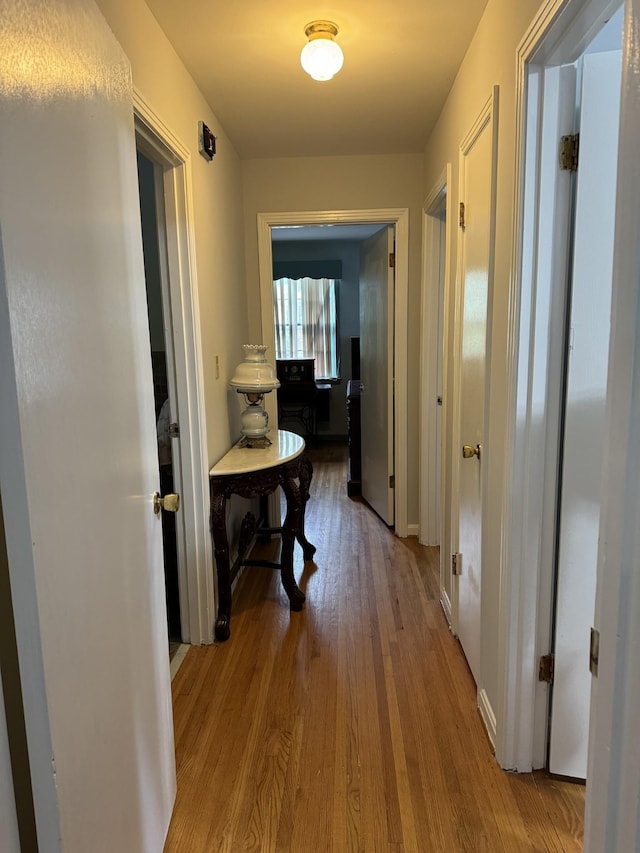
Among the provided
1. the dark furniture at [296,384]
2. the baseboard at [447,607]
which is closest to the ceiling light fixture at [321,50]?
the baseboard at [447,607]

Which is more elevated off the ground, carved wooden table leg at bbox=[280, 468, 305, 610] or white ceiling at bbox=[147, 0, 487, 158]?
white ceiling at bbox=[147, 0, 487, 158]

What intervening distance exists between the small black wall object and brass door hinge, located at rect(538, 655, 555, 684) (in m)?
2.33

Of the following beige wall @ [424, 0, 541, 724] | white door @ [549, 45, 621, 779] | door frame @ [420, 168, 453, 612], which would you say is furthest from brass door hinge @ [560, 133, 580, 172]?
door frame @ [420, 168, 453, 612]

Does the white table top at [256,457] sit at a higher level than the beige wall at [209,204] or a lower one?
lower

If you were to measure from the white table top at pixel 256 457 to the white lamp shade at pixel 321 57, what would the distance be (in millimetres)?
1525

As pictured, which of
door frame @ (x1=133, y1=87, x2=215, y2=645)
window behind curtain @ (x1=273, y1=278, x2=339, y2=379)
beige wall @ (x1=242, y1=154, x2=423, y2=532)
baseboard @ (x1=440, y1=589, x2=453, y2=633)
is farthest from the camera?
window behind curtain @ (x1=273, y1=278, x2=339, y2=379)

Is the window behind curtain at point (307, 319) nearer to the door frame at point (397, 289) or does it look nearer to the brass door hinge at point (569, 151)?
the door frame at point (397, 289)

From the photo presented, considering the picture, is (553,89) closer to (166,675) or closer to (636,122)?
(636,122)

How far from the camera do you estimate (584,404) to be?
1.44 m

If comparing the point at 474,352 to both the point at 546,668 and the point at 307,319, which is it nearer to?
the point at 546,668

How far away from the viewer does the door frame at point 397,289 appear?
3283 mm

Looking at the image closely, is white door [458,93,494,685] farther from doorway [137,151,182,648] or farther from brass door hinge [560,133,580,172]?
doorway [137,151,182,648]

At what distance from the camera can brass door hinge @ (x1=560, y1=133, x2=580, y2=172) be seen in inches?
53.1

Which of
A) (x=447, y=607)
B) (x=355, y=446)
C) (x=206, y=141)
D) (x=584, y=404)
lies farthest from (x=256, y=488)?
(x=355, y=446)
